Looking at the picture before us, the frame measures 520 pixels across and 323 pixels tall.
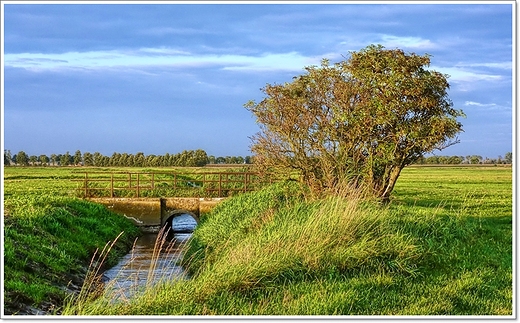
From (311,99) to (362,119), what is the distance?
2050 millimetres

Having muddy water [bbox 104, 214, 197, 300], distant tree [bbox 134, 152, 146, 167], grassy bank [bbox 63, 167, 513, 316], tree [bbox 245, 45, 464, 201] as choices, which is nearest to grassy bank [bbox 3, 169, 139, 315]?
muddy water [bbox 104, 214, 197, 300]

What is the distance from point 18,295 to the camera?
11.7 meters

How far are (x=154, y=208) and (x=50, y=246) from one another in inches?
487

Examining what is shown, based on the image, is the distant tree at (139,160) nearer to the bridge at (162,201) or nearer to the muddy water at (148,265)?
the muddy water at (148,265)

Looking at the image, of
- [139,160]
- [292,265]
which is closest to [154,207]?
[292,265]

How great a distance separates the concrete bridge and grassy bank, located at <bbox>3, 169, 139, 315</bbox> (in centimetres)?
145

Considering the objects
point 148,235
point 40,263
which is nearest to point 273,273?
point 40,263

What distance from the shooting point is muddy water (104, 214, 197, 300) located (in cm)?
1043

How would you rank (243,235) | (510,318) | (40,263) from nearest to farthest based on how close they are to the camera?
(510,318) → (40,263) → (243,235)

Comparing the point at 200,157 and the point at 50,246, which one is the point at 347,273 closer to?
the point at 50,246

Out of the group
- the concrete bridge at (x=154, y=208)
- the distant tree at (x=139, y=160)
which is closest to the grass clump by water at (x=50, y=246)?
the concrete bridge at (x=154, y=208)

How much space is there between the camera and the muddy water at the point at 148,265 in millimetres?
10430

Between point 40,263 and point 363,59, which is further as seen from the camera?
point 363,59

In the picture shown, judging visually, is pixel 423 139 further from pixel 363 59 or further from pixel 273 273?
pixel 273 273
